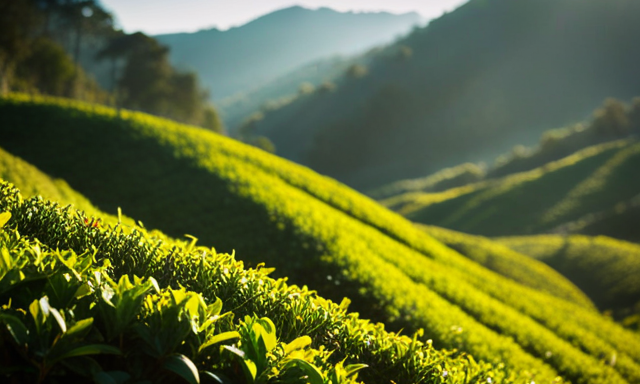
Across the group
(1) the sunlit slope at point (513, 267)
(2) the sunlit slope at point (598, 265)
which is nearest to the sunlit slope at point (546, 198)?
(2) the sunlit slope at point (598, 265)

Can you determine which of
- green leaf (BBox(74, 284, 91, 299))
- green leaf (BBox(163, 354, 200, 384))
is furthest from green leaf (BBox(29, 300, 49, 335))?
green leaf (BBox(163, 354, 200, 384))

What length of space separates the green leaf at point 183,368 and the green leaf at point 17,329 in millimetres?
772

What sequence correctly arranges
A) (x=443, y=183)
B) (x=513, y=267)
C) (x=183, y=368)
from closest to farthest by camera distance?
(x=183, y=368)
(x=513, y=267)
(x=443, y=183)

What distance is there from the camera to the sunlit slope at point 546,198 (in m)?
46.8

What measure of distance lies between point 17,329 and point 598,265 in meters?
33.2

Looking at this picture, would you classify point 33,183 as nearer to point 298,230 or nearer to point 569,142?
point 298,230

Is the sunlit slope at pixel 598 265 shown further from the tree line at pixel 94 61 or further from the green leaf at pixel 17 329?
the tree line at pixel 94 61

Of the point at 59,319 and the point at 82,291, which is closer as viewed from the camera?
the point at 59,319

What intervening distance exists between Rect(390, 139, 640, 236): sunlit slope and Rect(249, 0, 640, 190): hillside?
67.1 meters

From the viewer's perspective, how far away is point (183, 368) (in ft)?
7.74

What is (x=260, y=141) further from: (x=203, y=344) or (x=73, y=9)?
(x=203, y=344)

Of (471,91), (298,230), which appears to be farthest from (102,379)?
(471,91)

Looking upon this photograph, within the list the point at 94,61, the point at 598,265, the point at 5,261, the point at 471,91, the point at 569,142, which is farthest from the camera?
the point at 471,91

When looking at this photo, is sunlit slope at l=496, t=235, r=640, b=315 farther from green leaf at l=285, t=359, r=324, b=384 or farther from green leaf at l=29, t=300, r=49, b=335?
green leaf at l=29, t=300, r=49, b=335
